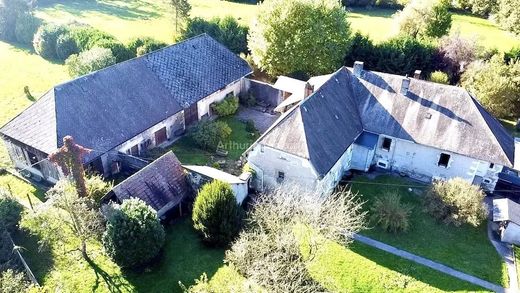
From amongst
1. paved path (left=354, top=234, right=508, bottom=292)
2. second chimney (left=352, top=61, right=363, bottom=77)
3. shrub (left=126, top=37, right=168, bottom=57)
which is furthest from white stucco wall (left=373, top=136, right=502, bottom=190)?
shrub (left=126, top=37, right=168, bottom=57)

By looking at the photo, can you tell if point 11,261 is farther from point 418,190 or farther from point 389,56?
point 389,56

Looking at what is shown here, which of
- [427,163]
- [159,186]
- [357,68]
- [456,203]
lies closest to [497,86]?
[427,163]

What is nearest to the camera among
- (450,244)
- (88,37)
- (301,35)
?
(450,244)

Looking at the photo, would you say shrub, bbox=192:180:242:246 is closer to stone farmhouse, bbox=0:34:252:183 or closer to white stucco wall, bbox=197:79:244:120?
stone farmhouse, bbox=0:34:252:183

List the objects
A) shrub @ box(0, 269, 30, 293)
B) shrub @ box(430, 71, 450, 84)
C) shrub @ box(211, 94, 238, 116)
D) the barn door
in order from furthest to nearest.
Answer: shrub @ box(430, 71, 450, 84)
shrub @ box(211, 94, 238, 116)
the barn door
shrub @ box(0, 269, 30, 293)

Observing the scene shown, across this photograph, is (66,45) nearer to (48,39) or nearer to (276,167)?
(48,39)
